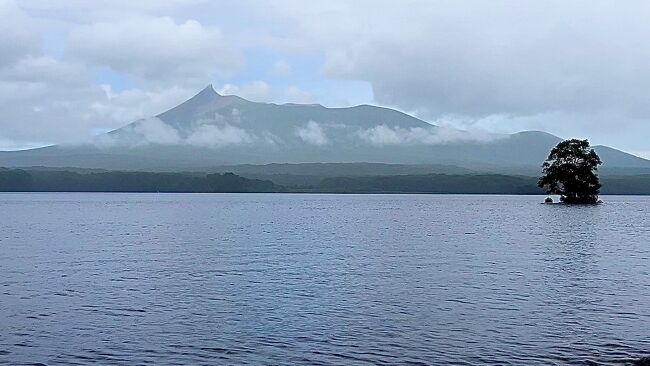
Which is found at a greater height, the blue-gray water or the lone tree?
the lone tree

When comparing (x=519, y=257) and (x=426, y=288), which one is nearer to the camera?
(x=426, y=288)

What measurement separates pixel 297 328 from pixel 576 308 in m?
13.5

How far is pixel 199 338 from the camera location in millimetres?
26438

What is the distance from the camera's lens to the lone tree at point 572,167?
14488 centimetres

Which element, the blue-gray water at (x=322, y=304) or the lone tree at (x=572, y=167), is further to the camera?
the lone tree at (x=572, y=167)

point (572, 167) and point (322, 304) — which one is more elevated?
point (572, 167)

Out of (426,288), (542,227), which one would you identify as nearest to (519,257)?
(426,288)

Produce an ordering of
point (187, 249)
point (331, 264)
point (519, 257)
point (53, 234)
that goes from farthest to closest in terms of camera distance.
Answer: point (53, 234)
point (187, 249)
point (519, 257)
point (331, 264)

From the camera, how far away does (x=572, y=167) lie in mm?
146375

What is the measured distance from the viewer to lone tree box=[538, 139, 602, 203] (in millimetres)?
144875

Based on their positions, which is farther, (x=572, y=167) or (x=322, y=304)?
(x=572, y=167)

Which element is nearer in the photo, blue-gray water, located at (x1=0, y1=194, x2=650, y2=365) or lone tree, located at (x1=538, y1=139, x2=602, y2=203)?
blue-gray water, located at (x1=0, y1=194, x2=650, y2=365)

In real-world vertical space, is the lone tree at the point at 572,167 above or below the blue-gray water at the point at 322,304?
above

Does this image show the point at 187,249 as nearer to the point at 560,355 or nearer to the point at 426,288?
the point at 426,288
